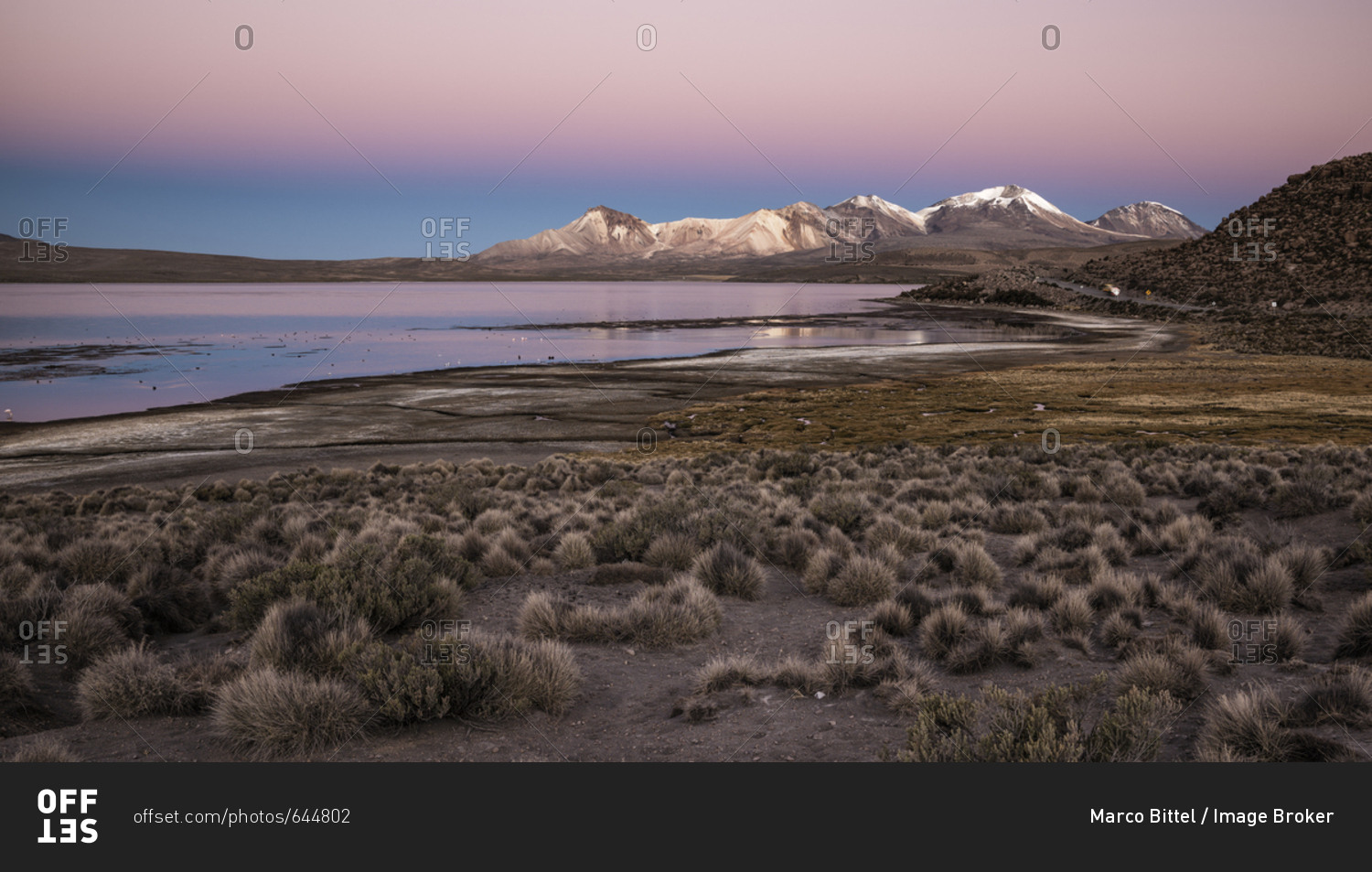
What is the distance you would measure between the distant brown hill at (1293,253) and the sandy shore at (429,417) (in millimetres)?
26416

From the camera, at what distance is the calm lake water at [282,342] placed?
3866 centimetres

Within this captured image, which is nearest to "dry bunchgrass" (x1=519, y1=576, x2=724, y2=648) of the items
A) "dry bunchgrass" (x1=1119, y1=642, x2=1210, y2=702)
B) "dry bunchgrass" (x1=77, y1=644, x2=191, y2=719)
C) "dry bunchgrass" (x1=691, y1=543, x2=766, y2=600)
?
"dry bunchgrass" (x1=691, y1=543, x2=766, y2=600)

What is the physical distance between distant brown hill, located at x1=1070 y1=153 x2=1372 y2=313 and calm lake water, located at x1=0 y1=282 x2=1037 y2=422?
3001cm

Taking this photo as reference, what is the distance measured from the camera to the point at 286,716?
4.87 m

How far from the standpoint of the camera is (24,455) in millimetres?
24172

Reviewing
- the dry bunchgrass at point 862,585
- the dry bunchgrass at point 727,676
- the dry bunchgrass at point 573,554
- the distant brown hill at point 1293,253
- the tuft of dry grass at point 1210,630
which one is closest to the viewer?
the dry bunchgrass at point 727,676

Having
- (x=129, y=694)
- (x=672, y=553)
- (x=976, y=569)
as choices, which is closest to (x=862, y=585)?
(x=976, y=569)

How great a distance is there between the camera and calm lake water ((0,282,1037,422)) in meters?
38.7

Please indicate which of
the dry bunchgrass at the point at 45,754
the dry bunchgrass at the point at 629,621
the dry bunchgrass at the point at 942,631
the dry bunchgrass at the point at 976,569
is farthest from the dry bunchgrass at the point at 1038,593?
the dry bunchgrass at the point at 45,754

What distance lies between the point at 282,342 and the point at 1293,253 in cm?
9767

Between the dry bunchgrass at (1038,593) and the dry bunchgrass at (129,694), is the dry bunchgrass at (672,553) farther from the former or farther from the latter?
the dry bunchgrass at (129,694)

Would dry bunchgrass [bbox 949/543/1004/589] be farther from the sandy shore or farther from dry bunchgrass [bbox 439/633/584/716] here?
the sandy shore

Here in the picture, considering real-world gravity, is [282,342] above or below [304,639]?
above

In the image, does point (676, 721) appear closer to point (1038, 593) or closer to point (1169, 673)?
point (1169, 673)
